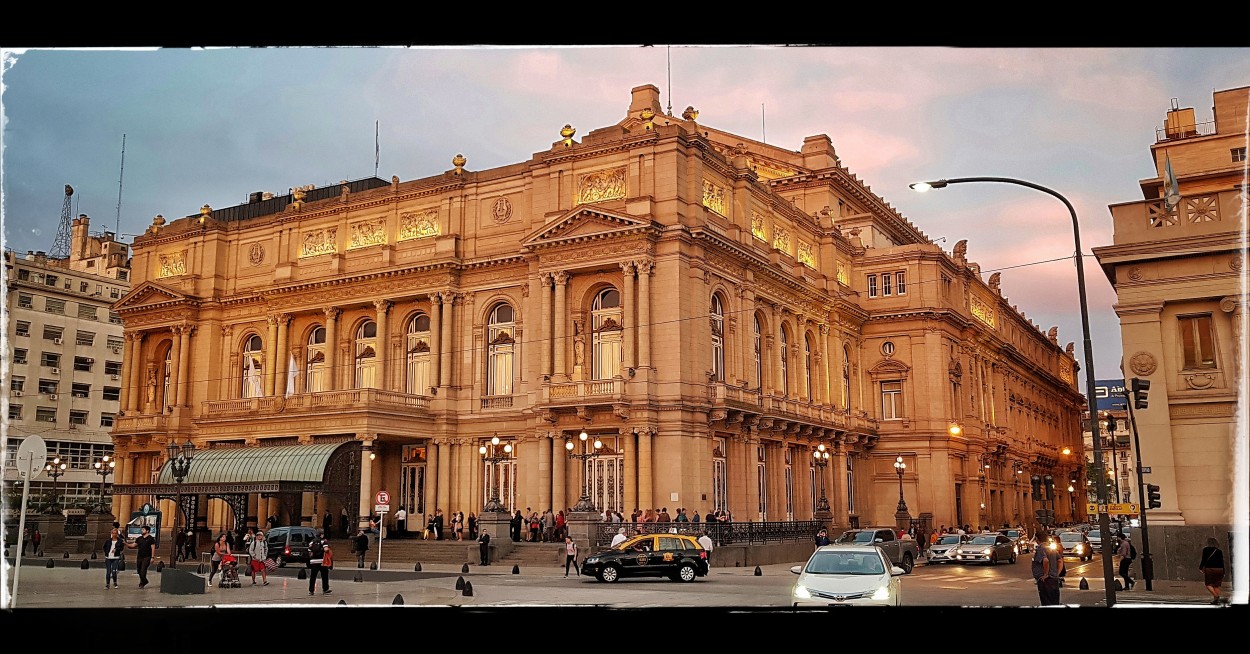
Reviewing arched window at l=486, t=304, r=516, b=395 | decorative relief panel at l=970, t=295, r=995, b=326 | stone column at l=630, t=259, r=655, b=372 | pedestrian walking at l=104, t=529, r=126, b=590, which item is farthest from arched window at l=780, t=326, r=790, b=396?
pedestrian walking at l=104, t=529, r=126, b=590

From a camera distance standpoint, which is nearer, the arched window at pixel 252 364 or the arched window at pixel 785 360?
the arched window at pixel 785 360

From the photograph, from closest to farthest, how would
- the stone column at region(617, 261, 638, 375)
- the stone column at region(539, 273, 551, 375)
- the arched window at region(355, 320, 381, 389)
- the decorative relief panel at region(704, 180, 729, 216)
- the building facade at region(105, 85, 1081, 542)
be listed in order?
1. the stone column at region(617, 261, 638, 375)
2. the building facade at region(105, 85, 1081, 542)
3. the stone column at region(539, 273, 551, 375)
4. the decorative relief panel at region(704, 180, 729, 216)
5. the arched window at region(355, 320, 381, 389)

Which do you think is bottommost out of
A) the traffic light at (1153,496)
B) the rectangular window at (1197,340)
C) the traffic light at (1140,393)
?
the traffic light at (1153,496)

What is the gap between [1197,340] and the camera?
25906 millimetres

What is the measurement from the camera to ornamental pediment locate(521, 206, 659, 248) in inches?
1793

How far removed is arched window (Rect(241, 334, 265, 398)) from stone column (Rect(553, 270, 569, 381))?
65.9 feet

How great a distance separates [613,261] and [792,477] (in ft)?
56.2

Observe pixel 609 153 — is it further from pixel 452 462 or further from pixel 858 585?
pixel 858 585

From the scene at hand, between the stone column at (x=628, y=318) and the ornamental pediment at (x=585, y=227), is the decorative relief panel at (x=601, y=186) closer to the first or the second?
the ornamental pediment at (x=585, y=227)

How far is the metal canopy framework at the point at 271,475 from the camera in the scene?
45250 mm

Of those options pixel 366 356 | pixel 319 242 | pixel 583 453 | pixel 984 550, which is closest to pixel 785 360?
pixel 583 453

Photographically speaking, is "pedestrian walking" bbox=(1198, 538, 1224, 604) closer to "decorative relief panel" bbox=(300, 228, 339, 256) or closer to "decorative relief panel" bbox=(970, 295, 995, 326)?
"decorative relief panel" bbox=(300, 228, 339, 256)

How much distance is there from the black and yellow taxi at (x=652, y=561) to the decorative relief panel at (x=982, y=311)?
1913 inches

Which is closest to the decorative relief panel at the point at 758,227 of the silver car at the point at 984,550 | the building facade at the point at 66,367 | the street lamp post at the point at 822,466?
the street lamp post at the point at 822,466
